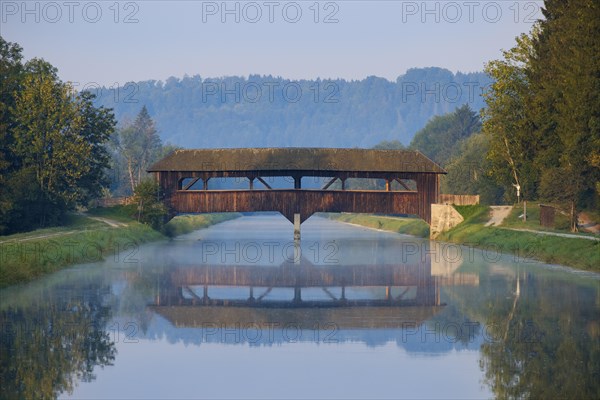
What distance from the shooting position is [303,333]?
76.2 feet

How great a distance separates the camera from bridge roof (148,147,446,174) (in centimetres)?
6338

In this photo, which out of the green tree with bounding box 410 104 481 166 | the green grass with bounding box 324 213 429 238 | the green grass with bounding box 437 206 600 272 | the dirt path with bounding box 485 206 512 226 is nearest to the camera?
the green grass with bounding box 437 206 600 272

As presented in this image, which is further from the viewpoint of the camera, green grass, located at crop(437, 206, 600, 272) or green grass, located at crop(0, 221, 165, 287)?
green grass, located at crop(437, 206, 600, 272)

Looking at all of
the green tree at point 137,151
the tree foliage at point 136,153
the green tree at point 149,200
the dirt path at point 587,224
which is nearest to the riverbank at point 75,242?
the green tree at point 149,200

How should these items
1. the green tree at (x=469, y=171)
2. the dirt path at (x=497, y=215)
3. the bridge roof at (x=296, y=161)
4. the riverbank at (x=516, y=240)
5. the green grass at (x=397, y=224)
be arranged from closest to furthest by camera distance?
the riverbank at (x=516, y=240) < the dirt path at (x=497, y=215) < the bridge roof at (x=296, y=161) < the green grass at (x=397, y=224) < the green tree at (x=469, y=171)

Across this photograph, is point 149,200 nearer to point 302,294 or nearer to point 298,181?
point 298,181

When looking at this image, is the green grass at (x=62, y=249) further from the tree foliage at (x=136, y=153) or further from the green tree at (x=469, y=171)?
the tree foliage at (x=136, y=153)

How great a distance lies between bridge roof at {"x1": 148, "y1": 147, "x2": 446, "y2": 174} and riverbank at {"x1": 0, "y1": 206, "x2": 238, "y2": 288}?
17.1 ft

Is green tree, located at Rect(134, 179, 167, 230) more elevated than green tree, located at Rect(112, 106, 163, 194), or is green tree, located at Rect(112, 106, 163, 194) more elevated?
green tree, located at Rect(112, 106, 163, 194)

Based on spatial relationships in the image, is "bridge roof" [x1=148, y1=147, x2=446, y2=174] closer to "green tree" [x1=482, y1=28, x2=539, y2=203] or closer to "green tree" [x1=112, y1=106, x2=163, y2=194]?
"green tree" [x1=482, y1=28, x2=539, y2=203]

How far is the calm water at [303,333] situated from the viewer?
17328mm

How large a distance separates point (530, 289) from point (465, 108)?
117 metres

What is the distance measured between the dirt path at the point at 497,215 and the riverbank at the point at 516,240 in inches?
16.4

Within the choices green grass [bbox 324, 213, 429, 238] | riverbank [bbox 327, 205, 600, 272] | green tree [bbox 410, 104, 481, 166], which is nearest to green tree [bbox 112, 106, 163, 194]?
green grass [bbox 324, 213, 429, 238]
